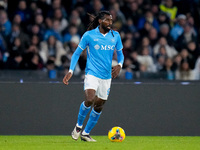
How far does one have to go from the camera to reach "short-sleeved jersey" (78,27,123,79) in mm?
10039

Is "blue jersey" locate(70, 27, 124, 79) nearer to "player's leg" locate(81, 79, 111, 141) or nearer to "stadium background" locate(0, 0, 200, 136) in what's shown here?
"player's leg" locate(81, 79, 111, 141)

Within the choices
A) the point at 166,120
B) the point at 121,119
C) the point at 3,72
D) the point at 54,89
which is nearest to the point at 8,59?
Result: the point at 3,72

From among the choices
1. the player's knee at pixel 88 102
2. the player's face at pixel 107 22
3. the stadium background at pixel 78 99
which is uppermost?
the player's face at pixel 107 22

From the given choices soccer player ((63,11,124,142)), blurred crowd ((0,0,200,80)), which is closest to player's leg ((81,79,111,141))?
soccer player ((63,11,124,142))

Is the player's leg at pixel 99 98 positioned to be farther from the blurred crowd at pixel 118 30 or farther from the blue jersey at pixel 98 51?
the blurred crowd at pixel 118 30

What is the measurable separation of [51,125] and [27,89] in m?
0.92

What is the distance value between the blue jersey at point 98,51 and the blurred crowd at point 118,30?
9.79ft

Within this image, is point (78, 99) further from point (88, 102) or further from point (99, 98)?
point (88, 102)

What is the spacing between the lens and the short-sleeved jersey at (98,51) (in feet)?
32.9

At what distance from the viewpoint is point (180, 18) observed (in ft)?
55.1

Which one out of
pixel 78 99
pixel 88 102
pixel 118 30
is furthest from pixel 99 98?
pixel 118 30

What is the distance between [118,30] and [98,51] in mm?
5715

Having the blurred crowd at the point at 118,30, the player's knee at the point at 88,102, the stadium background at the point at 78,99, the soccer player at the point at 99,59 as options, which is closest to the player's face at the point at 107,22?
the soccer player at the point at 99,59

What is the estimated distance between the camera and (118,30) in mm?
15695
